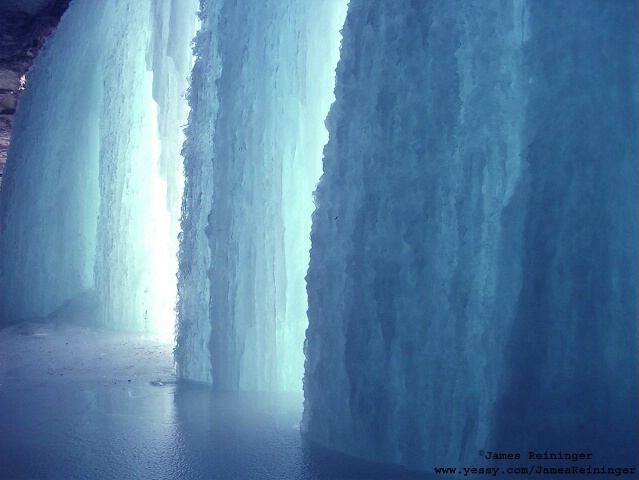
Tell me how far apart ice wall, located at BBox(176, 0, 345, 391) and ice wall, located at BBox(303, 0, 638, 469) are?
5.81ft

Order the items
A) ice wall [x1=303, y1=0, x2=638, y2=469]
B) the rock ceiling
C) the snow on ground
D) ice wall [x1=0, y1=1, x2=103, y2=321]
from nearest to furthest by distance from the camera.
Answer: ice wall [x1=303, y1=0, x2=638, y2=469]
the snow on ground
the rock ceiling
ice wall [x1=0, y1=1, x2=103, y2=321]

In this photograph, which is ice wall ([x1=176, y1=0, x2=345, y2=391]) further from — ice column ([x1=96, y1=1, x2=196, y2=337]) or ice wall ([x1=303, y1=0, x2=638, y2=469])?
ice column ([x1=96, y1=1, x2=196, y2=337])

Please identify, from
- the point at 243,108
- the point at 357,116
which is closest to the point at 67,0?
the point at 243,108

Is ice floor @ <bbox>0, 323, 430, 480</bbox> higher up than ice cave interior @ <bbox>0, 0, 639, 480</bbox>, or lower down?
lower down

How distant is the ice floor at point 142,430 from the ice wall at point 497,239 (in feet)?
1.62

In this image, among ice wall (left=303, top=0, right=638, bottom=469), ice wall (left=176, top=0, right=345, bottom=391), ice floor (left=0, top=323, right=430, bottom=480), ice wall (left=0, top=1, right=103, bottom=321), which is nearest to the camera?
ice wall (left=303, top=0, right=638, bottom=469)

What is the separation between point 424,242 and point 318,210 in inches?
31.3

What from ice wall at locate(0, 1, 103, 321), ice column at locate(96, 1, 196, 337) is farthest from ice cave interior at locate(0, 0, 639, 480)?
ice wall at locate(0, 1, 103, 321)

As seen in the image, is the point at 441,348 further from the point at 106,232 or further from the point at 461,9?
the point at 106,232

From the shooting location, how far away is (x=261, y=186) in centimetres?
523

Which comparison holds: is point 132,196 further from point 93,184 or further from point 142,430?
point 142,430

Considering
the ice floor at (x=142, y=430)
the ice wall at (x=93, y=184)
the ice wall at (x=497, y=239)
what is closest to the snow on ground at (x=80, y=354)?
the ice floor at (x=142, y=430)

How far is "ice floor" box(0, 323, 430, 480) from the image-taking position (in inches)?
126

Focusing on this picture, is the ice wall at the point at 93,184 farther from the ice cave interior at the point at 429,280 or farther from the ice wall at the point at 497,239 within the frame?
the ice wall at the point at 497,239
